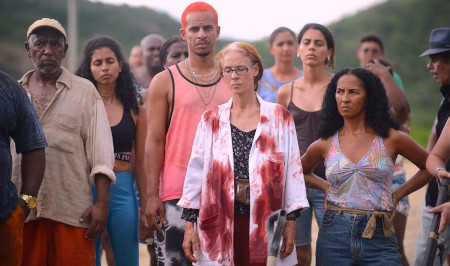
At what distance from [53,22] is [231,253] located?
6.12 feet

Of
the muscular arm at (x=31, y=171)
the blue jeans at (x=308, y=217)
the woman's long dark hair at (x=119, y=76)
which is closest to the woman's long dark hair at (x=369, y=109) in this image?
the blue jeans at (x=308, y=217)

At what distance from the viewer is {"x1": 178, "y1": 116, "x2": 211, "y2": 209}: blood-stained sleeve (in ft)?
16.0

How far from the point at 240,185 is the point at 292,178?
0.32 m

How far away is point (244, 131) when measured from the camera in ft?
16.0

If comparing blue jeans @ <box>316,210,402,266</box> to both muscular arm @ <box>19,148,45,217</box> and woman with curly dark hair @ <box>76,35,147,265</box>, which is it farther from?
muscular arm @ <box>19,148,45,217</box>

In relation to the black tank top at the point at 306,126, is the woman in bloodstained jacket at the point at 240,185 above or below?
below

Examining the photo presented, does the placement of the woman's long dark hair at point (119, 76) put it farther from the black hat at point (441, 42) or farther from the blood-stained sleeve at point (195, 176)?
the black hat at point (441, 42)

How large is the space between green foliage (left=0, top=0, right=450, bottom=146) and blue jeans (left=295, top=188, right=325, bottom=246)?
2587 cm

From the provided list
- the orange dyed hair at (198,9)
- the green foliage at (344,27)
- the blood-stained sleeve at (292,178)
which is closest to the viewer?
the blood-stained sleeve at (292,178)

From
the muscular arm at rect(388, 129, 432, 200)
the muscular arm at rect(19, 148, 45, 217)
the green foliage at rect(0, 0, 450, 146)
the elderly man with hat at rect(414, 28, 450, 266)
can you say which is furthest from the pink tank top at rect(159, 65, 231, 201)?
the green foliage at rect(0, 0, 450, 146)

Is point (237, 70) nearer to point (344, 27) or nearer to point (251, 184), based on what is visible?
point (251, 184)

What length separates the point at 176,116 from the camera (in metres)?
5.44

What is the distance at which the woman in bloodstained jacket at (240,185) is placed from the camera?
4.75 metres

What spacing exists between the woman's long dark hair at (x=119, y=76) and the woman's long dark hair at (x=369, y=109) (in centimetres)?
158
